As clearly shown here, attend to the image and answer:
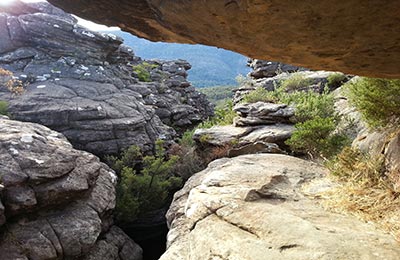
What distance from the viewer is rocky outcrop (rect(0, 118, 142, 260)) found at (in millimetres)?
11133

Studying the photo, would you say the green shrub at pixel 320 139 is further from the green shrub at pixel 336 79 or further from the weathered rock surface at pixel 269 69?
the weathered rock surface at pixel 269 69

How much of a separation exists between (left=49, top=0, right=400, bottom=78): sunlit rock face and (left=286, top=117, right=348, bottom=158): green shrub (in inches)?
217

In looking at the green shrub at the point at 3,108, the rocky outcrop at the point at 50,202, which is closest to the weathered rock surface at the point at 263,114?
the rocky outcrop at the point at 50,202

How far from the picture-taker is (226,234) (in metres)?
4.56

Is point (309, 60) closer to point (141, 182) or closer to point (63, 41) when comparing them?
point (141, 182)

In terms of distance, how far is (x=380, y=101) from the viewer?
19.9 feet

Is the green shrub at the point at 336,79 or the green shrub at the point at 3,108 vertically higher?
the green shrub at the point at 336,79

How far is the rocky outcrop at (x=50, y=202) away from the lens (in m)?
11.1

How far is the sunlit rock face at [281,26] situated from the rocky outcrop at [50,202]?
33.1 feet

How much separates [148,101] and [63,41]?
841cm

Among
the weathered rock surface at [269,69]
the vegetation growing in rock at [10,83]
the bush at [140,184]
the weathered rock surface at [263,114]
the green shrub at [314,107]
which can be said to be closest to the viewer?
the green shrub at [314,107]

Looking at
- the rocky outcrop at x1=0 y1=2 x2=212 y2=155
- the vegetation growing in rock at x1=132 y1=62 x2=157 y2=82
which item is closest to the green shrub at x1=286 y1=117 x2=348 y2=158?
the rocky outcrop at x1=0 y1=2 x2=212 y2=155

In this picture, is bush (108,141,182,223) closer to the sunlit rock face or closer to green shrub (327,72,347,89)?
green shrub (327,72,347,89)

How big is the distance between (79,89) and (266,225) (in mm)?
20099
